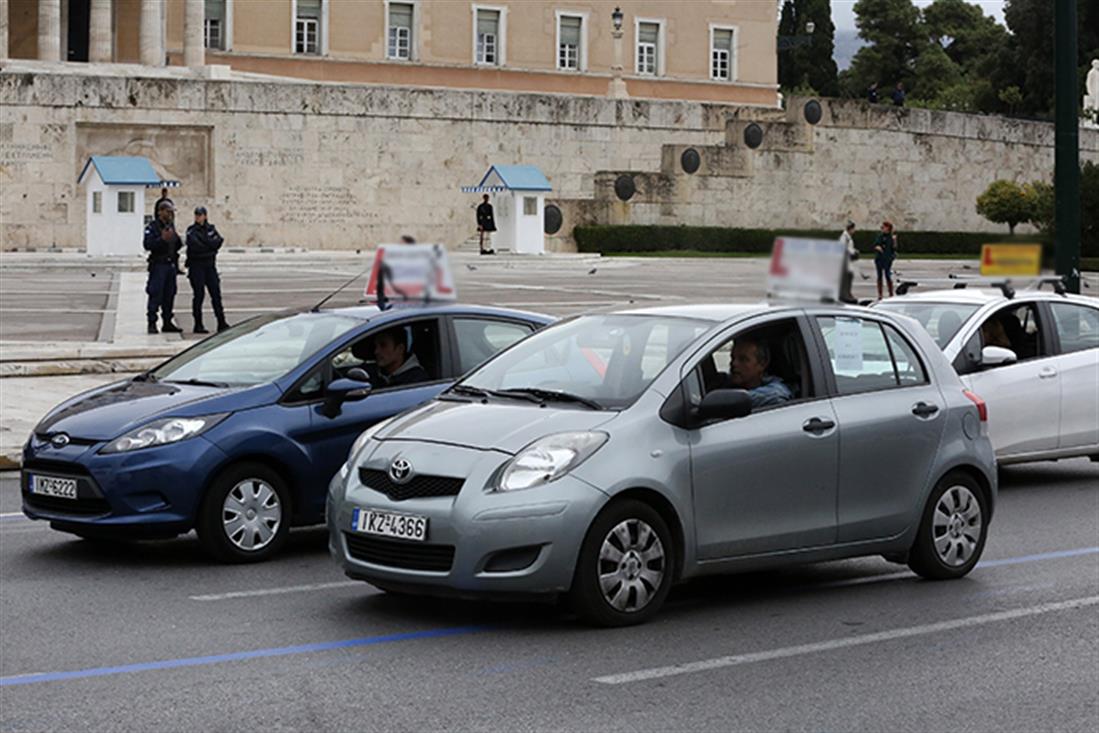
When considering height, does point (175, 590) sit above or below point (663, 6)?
below

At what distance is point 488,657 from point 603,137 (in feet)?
168

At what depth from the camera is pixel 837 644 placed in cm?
845

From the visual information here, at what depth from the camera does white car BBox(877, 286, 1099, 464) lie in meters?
14.0

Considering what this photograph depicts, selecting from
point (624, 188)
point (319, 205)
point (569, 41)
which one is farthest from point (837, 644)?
point (569, 41)

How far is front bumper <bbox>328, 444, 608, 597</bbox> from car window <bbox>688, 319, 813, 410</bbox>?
0.84m

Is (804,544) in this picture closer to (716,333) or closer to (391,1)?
(716,333)

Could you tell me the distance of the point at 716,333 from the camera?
27.9ft

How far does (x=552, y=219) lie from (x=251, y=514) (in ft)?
139

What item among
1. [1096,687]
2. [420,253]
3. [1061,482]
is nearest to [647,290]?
[1061,482]

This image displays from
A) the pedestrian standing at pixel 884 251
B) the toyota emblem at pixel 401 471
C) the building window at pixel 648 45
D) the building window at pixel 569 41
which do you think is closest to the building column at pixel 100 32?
the building window at pixel 569 41

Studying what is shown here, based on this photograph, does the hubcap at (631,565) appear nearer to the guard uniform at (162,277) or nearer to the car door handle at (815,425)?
the car door handle at (815,425)

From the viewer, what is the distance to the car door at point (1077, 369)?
14.4 meters

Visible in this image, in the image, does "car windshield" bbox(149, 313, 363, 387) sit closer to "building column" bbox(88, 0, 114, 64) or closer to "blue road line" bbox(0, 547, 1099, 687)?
"blue road line" bbox(0, 547, 1099, 687)

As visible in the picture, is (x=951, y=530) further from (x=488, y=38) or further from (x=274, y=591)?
(x=488, y=38)
